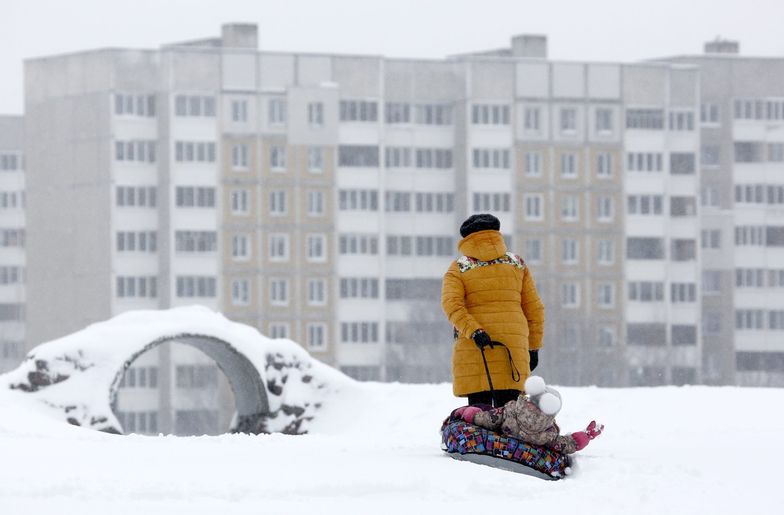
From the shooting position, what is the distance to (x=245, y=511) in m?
7.92

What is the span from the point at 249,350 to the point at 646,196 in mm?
59945

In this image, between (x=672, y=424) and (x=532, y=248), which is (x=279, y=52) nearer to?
(x=532, y=248)

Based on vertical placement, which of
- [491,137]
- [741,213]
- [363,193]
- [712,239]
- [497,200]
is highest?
[491,137]

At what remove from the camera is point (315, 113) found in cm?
7544

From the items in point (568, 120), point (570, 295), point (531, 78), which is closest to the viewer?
point (531, 78)

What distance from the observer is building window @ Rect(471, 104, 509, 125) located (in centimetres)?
7712

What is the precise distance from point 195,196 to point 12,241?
16879 millimetres

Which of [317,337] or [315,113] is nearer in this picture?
[317,337]

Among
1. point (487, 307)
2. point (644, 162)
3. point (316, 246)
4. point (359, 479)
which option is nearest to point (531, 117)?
point (644, 162)

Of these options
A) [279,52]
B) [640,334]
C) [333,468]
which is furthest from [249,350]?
[640,334]

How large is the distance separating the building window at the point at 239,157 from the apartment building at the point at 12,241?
16188 millimetres

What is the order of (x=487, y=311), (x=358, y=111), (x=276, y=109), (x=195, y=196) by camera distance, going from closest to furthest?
(x=487, y=311)
(x=195, y=196)
(x=276, y=109)
(x=358, y=111)

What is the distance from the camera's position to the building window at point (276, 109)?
7506 centimetres

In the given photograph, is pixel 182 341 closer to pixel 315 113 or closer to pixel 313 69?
pixel 315 113
